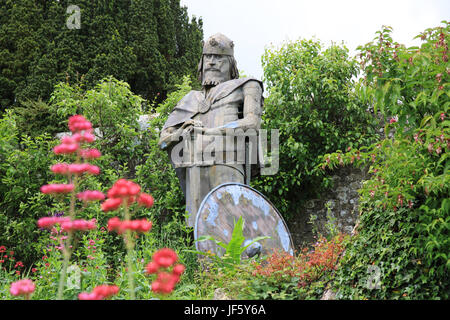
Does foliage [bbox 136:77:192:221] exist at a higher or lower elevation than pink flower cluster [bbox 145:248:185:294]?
higher

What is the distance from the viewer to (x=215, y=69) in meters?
5.64

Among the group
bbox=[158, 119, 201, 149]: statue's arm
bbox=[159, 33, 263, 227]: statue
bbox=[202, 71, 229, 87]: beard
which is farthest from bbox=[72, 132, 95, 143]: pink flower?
bbox=[202, 71, 229, 87]: beard

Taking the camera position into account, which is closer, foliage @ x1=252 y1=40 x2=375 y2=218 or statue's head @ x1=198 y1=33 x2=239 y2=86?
statue's head @ x1=198 y1=33 x2=239 y2=86

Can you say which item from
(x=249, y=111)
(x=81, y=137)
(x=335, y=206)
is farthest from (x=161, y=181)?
(x=81, y=137)

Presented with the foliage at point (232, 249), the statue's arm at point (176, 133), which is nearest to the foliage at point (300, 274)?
the foliage at point (232, 249)

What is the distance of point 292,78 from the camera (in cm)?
761

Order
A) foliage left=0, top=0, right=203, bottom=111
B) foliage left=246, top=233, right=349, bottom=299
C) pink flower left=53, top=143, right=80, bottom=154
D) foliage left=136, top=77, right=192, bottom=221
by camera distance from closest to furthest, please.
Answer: pink flower left=53, top=143, right=80, bottom=154 < foliage left=246, top=233, right=349, bottom=299 < foliage left=136, top=77, right=192, bottom=221 < foliage left=0, top=0, right=203, bottom=111

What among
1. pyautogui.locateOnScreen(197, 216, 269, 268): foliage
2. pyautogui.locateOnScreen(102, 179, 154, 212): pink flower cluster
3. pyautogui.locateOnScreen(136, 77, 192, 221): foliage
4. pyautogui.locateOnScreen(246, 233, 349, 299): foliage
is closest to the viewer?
pyautogui.locateOnScreen(102, 179, 154, 212): pink flower cluster

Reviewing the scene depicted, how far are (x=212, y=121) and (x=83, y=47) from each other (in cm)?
712

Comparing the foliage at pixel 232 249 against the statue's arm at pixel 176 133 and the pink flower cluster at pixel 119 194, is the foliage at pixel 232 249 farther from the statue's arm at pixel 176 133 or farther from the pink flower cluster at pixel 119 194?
the pink flower cluster at pixel 119 194

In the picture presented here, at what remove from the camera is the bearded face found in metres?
5.64

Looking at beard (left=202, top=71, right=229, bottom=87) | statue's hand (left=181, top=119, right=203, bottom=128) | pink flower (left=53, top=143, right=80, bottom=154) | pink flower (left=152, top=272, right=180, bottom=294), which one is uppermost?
beard (left=202, top=71, right=229, bottom=87)

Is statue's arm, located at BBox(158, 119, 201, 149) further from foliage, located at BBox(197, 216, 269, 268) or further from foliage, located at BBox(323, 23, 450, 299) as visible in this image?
foliage, located at BBox(323, 23, 450, 299)
